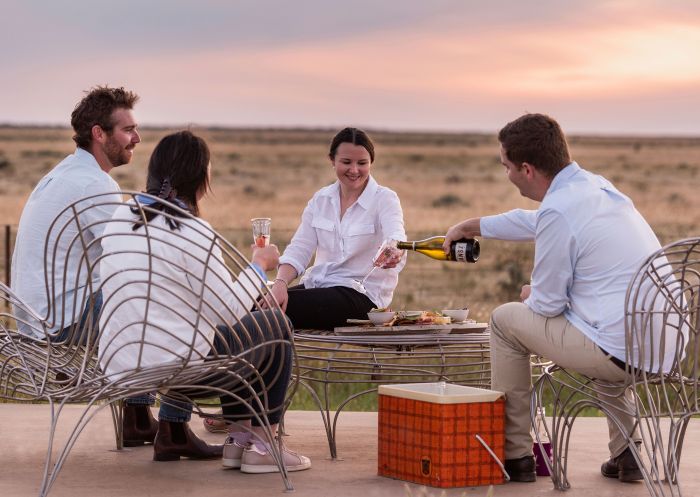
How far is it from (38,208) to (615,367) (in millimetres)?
2276

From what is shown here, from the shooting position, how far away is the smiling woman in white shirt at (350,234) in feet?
17.5

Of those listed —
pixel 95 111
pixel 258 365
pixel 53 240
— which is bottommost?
pixel 258 365

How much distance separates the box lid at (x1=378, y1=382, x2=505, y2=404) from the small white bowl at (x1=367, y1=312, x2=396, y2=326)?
360 mm

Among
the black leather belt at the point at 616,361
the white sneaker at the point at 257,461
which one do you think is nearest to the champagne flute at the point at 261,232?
the white sneaker at the point at 257,461

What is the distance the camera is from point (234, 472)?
14.8 ft

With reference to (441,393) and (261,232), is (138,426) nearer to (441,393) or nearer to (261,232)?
(261,232)

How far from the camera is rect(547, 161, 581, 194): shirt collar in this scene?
414cm

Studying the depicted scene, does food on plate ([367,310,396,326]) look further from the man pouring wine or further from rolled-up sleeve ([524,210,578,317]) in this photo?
rolled-up sleeve ([524,210,578,317])

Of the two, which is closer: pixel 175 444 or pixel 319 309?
pixel 175 444

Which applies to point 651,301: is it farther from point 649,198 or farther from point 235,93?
point 649,198

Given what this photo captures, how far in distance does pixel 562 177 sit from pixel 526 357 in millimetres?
637

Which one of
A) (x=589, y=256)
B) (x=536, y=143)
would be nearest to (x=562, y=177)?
(x=536, y=143)

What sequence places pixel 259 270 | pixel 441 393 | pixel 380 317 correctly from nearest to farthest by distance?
pixel 259 270 → pixel 441 393 → pixel 380 317

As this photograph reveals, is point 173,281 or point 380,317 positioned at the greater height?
point 173,281
